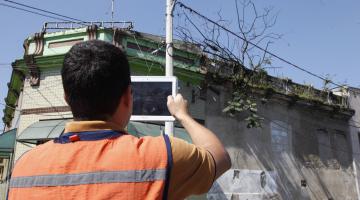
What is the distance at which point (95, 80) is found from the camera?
1367 millimetres

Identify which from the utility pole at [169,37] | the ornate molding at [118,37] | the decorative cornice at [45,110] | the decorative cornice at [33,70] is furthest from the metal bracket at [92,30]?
the utility pole at [169,37]

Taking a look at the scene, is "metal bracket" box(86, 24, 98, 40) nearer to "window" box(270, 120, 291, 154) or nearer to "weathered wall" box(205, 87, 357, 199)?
"weathered wall" box(205, 87, 357, 199)

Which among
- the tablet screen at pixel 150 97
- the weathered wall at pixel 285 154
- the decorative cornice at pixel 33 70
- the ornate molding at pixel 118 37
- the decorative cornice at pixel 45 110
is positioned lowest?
the weathered wall at pixel 285 154

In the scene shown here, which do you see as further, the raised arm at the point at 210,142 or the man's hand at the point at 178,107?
the man's hand at the point at 178,107

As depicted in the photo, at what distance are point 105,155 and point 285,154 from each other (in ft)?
46.8

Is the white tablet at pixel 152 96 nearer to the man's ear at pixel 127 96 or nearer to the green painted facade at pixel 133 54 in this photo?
the man's ear at pixel 127 96

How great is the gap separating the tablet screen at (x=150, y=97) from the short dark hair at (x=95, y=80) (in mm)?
4009

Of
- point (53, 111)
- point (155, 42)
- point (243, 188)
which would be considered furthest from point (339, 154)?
point (53, 111)

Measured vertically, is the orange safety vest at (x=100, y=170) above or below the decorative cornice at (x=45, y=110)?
below

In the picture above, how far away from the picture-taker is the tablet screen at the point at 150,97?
551 cm

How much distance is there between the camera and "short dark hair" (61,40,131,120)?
1.38 meters

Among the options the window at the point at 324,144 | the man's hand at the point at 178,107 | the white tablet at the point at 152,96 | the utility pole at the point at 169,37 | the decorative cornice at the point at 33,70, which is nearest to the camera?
the man's hand at the point at 178,107

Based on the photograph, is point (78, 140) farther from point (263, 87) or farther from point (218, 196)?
point (263, 87)

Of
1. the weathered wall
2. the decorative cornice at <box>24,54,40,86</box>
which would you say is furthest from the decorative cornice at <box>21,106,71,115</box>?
the weathered wall
